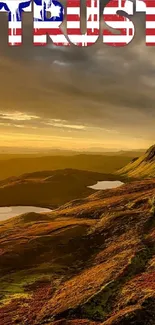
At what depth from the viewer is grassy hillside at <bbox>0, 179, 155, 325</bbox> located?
37.7 metres

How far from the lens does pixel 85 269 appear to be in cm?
5212

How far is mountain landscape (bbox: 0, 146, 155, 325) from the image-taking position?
37.7m

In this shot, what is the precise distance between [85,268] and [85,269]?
1.74ft

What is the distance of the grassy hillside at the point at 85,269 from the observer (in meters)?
37.7

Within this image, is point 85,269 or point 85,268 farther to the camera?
point 85,268

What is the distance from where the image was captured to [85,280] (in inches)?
1797

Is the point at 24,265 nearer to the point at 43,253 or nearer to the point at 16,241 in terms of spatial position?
the point at 43,253

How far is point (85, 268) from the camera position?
5266cm

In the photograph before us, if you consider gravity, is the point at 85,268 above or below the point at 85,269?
below

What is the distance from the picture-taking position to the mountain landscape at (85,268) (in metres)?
37.7

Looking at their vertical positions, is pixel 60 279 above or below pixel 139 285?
below

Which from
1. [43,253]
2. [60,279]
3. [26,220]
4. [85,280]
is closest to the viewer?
[85,280]

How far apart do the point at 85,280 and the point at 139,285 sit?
776 centimetres

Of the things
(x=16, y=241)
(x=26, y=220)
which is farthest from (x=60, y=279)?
(x=26, y=220)
